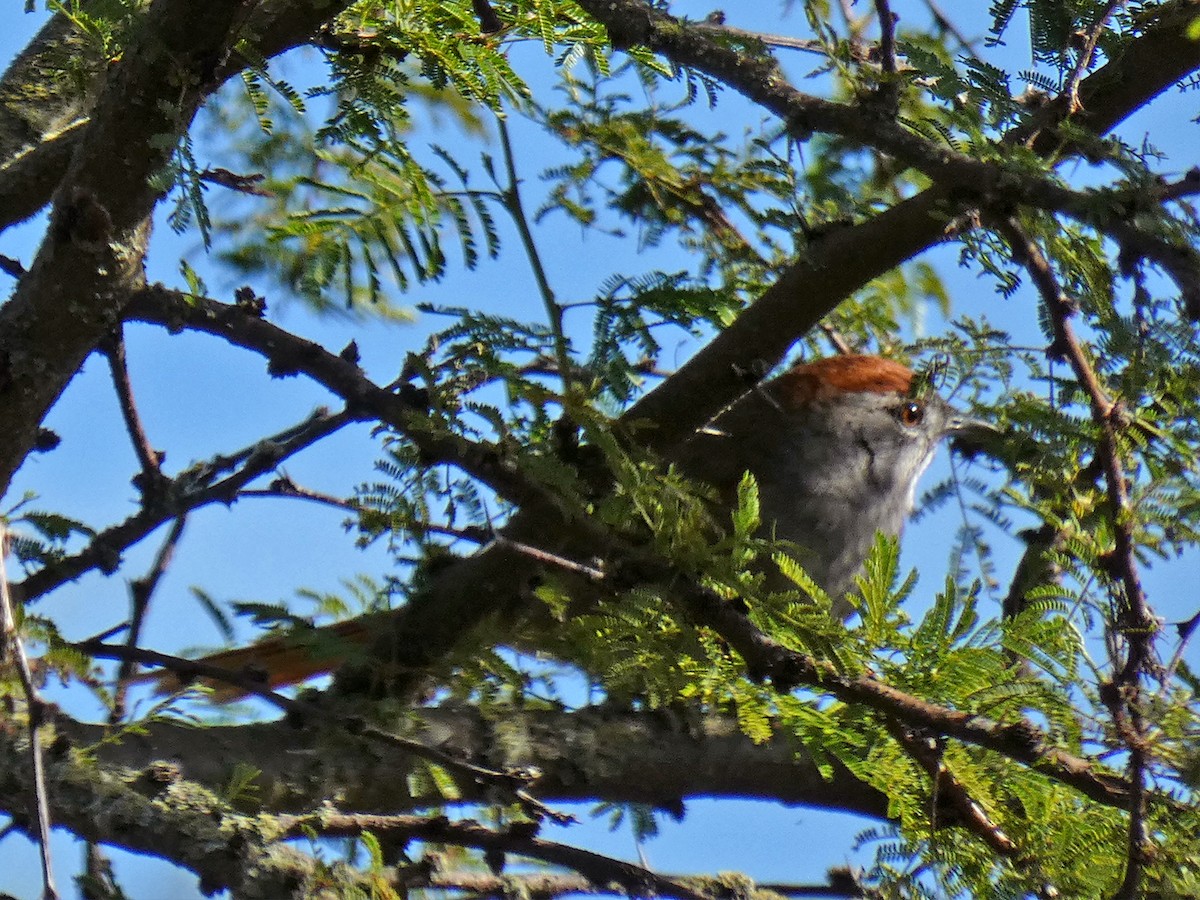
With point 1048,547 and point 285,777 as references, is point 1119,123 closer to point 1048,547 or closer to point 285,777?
point 1048,547

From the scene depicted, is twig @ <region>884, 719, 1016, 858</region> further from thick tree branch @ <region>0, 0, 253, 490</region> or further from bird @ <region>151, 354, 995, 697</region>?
thick tree branch @ <region>0, 0, 253, 490</region>

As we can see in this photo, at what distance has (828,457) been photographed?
16.5ft

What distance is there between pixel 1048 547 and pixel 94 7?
2843 millimetres

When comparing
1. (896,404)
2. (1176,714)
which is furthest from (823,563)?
(1176,714)

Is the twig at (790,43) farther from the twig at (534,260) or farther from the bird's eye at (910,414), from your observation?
the bird's eye at (910,414)

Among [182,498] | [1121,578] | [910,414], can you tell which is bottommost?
[1121,578]

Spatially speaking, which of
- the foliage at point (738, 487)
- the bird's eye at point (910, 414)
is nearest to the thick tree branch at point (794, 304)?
the foliage at point (738, 487)

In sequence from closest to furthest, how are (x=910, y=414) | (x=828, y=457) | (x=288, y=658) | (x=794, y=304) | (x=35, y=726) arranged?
(x=35, y=726) → (x=794, y=304) → (x=288, y=658) → (x=828, y=457) → (x=910, y=414)

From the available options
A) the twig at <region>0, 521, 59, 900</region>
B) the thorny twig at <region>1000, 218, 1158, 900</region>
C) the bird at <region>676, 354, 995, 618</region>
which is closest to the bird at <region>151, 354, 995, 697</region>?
the bird at <region>676, 354, 995, 618</region>

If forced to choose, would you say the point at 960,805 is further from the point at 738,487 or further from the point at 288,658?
the point at 288,658

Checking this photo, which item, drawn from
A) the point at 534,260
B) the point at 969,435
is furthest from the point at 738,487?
the point at 969,435

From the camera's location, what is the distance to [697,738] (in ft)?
11.5

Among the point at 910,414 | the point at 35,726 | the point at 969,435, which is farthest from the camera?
the point at 910,414

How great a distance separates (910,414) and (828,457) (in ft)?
1.40
